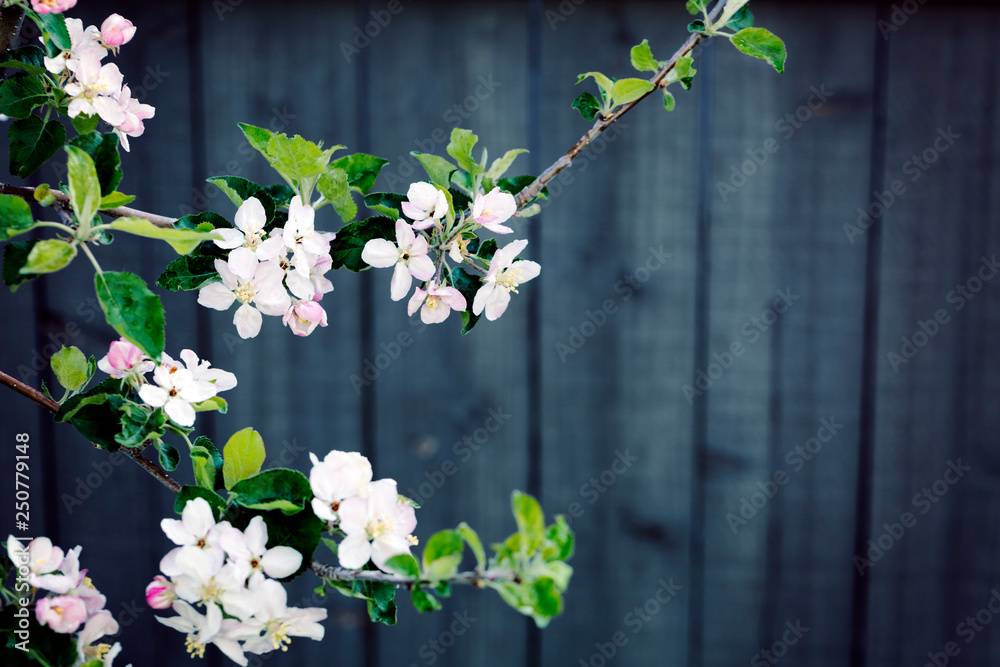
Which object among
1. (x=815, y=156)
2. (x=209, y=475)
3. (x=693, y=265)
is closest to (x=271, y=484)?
(x=209, y=475)

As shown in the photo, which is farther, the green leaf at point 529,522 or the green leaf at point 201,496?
the green leaf at point 201,496

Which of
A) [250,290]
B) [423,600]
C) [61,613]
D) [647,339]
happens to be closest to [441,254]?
[250,290]

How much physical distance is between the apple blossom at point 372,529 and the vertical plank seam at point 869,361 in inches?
35.3

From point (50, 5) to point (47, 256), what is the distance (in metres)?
0.20

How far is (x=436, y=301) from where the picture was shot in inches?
20.8

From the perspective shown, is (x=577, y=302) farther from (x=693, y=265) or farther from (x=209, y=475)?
(x=209, y=475)

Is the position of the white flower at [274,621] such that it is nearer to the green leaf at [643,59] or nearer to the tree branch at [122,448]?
the tree branch at [122,448]

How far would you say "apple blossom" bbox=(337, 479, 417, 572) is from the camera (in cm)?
42

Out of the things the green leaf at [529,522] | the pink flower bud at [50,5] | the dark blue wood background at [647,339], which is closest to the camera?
the green leaf at [529,522]

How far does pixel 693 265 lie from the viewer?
1079 mm

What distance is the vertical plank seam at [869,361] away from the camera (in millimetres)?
1057

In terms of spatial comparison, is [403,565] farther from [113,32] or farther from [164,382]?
[113,32]

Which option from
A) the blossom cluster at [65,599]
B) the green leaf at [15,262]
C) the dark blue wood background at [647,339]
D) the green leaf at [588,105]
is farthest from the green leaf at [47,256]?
the dark blue wood background at [647,339]

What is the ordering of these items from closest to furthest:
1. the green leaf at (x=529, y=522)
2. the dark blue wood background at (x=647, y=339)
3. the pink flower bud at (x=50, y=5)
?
the green leaf at (x=529, y=522) → the pink flower bud at (x=50, y=5) → the dark blue wood background at (x=647, y=339)
